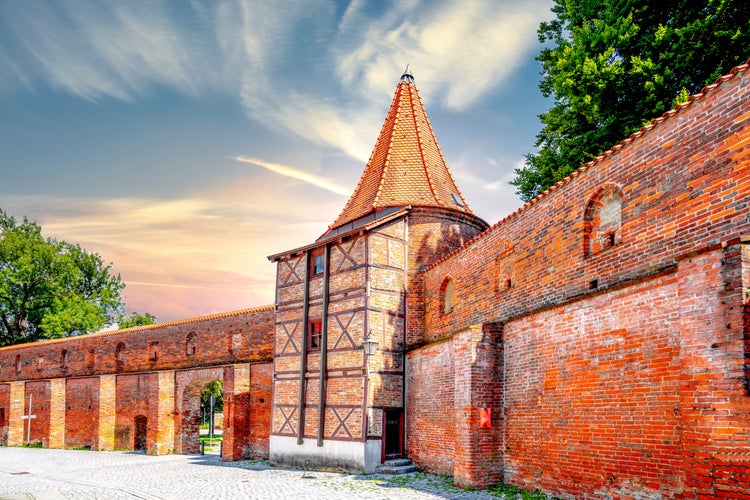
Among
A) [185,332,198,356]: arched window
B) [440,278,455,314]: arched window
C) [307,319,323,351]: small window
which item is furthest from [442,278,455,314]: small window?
[185,332,198,356]: arched window

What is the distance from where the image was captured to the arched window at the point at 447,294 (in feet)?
51.8

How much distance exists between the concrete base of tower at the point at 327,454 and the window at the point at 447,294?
4045mm

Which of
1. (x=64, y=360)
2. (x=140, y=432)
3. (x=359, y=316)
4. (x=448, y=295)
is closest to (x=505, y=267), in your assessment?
(x=448, y=295)

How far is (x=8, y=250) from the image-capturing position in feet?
130

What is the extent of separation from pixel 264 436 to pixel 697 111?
1693 cm

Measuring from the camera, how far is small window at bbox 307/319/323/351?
58.6 ft

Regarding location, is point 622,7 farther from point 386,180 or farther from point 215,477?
point 215,477

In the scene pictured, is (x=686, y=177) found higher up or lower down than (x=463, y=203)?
lower down

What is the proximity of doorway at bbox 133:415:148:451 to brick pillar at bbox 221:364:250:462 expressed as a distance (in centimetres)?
691

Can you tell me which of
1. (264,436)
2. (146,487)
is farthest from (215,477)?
(264,436)

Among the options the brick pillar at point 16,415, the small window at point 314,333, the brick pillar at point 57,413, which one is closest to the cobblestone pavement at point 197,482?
the small window at point 314,333

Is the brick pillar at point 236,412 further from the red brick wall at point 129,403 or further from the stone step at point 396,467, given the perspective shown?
the stone step at point 396,467

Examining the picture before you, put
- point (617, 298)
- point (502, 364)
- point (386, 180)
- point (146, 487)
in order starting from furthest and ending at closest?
point (386, 180) < point (146, 487) < point (502, 364) < point (617, 298)

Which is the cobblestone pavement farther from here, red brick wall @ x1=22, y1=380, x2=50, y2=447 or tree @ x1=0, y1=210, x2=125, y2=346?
tree @ x1=0, y1=210, x2=125, y2=346
